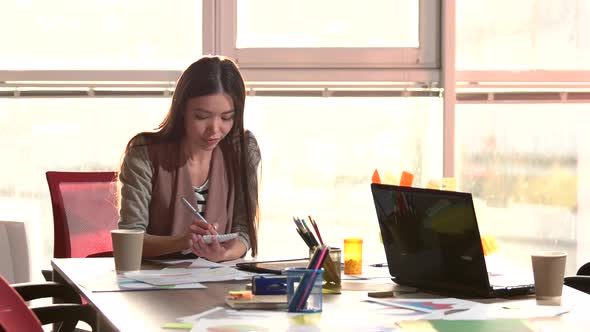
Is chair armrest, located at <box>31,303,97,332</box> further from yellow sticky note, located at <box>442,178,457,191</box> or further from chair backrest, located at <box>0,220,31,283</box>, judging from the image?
chair backrest, located at <box>0,220,31,283</box>

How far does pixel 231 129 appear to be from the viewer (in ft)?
10.8

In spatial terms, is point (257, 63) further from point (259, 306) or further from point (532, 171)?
point (259, 306)

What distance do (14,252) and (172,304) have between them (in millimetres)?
2314

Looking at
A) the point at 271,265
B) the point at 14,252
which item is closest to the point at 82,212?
the point at 14,252

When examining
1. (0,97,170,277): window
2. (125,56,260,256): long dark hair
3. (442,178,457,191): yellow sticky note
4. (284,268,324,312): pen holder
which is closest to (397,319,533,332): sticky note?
(284,268,324,312): pen holder

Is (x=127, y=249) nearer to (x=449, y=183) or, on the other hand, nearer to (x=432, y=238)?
(x=432, y=238)

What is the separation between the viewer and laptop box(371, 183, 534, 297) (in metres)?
2.19

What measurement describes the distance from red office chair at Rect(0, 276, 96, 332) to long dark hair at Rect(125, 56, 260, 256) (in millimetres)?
683

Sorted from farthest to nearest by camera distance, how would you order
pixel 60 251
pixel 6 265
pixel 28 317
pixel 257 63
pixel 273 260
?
1. pixel 257 63
2. pixel 6 265
3. pixel 60 251
4. pixel 273 260
5. pixel 28 317

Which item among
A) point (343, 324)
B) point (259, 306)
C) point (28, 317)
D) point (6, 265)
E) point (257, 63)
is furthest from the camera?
point (257, 63)

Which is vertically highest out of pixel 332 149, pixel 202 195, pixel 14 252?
pixel 332 149

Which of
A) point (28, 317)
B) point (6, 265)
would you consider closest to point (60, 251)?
point (6, 265)

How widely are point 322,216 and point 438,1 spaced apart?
1253mm

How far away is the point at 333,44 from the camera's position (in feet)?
16.3
